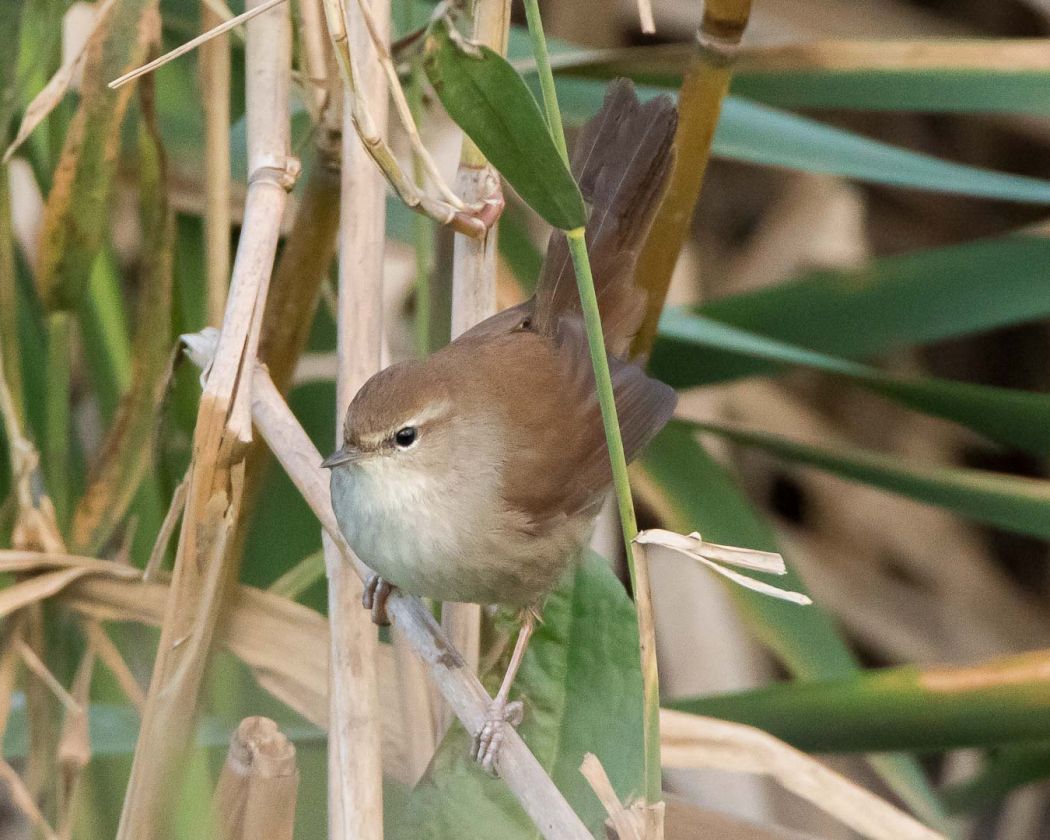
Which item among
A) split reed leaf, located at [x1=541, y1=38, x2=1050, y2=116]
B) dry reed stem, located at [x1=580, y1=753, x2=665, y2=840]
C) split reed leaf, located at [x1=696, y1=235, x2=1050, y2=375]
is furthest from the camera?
split reed leaf, located at [x1=696, y1=235, x2=1050, y2=375]

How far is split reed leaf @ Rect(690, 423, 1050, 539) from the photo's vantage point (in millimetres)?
1974

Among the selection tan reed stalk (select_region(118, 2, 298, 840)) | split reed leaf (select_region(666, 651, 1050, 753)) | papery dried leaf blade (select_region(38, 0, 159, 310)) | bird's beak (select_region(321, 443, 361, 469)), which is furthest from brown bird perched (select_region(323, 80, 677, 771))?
papery dried leaf blade (select_region(38, 0, 159, 310))

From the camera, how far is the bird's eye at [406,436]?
1589 millimetres

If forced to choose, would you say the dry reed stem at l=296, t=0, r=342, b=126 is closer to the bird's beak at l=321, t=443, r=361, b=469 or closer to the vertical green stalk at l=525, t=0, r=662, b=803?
the bird's beak at l=321, t=443, r=361, b=469

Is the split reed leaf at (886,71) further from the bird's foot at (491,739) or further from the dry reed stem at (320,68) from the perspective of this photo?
the bird's foot at (491,739)

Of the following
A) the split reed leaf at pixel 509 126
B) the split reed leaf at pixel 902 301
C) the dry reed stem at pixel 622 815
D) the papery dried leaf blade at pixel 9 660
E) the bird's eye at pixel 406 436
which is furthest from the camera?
the split reed leaf at pixel 902 301

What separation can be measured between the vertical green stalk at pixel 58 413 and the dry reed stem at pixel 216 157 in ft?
0.70

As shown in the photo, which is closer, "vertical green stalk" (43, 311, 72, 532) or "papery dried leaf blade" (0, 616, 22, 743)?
"papery dried leaf blade" (0, 616, 22, 743)

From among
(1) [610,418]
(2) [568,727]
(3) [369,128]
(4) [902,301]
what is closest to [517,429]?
(2) [568,727]

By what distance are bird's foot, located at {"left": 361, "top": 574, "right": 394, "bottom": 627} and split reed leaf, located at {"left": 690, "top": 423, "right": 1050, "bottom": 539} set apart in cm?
77

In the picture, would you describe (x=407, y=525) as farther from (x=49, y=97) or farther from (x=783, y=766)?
(x=49, y=97)

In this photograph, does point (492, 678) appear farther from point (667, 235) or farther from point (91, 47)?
point (91, 47)

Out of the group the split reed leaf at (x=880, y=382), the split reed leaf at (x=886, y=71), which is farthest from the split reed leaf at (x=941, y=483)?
the split reed leaf at (x=886, y=71)

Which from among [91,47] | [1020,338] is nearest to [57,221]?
[91,47]
